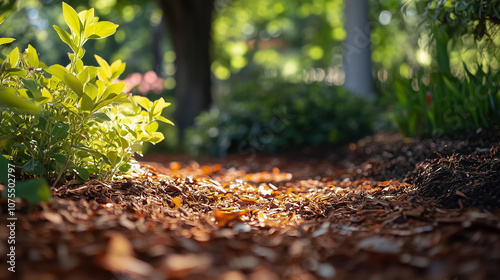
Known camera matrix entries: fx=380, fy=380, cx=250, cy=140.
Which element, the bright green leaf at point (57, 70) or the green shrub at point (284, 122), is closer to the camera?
the bright green leaf at point (57, 70)

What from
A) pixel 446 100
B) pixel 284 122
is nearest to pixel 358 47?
pixel 284 122

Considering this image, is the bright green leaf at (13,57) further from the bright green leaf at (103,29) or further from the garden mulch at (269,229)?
the garden mulch at (269,229)

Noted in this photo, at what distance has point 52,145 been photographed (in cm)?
170

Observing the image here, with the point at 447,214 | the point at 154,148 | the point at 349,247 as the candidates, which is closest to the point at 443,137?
the point at 447,214

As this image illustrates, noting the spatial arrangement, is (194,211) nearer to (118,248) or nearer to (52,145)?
(52,145)

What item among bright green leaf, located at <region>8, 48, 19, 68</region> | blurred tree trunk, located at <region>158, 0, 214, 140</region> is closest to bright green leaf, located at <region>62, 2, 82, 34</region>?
bright green leaf, located at <region>8, 48, 19, 68</region>

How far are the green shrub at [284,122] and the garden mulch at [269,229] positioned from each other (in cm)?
229

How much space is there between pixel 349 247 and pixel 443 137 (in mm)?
2155

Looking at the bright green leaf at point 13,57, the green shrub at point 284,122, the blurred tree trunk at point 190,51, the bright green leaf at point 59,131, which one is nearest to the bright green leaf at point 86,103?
the bright green leaf at point 59,131

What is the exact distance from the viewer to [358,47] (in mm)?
6422

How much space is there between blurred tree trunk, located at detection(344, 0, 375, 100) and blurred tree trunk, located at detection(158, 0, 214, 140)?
2353mm

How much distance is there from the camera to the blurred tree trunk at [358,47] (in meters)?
6.37

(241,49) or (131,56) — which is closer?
(241,49)

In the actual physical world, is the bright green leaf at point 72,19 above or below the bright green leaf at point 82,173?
above
